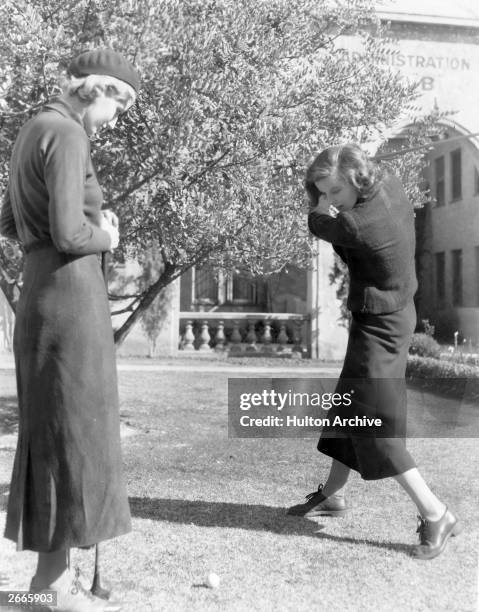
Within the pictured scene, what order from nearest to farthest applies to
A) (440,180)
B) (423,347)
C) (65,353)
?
(65,353), (423,347), (440,180)

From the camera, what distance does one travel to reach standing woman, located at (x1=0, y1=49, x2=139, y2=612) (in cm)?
189

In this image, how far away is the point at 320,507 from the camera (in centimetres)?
307

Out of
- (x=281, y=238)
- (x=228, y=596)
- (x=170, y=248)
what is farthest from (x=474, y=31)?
(x=228, y=596)

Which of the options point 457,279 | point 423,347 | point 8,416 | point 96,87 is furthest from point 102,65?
point 457,279

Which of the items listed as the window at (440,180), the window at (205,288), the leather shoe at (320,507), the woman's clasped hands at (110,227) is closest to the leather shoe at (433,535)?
the leather shoe at (320,507)

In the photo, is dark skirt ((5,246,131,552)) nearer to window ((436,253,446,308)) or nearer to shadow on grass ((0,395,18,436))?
shadow on grass ((0,395,18,436))

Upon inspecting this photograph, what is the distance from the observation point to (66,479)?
1.92m

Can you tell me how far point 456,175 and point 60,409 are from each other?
47.4ft

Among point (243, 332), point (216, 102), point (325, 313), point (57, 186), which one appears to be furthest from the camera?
point (325, 313)

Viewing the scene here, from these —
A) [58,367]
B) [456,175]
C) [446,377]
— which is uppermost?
[456,175]

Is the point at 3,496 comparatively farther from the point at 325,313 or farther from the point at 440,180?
the point at 440,180

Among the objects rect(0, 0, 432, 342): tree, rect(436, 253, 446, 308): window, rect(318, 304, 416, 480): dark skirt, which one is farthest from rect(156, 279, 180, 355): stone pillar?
rect(318, 304, 416, 480): dark skirt

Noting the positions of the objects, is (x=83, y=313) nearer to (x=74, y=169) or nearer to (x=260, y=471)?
(x=74, y=169)

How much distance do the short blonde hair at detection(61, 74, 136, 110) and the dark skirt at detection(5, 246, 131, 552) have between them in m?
0.45
